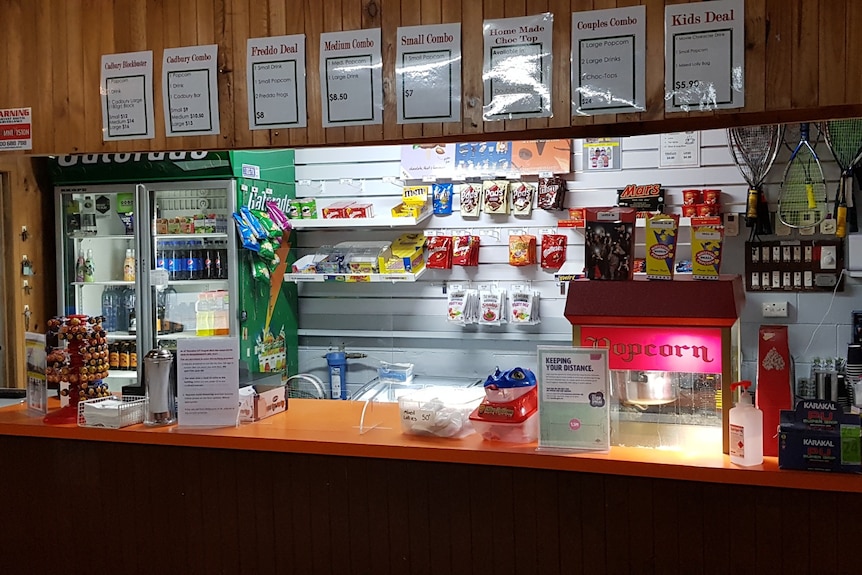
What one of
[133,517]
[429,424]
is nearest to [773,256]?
[429,424]

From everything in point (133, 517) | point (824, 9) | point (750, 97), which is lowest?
point (133, 517)

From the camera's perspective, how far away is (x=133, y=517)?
125 inches

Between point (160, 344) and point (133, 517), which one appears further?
point (160, 344)

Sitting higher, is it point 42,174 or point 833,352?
point 42,174

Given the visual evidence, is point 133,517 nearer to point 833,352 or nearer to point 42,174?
point 42,174

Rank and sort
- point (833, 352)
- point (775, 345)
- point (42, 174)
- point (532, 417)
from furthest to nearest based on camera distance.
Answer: point (42, 174) < point (833, 352) < point (532, 417) < point (775, 345)

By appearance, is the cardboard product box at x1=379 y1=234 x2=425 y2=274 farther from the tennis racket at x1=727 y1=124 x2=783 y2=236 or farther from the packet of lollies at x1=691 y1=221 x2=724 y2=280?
the packet of lollies at x1=691 y1=221 x2=724 y2=280

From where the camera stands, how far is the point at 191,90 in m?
2.96

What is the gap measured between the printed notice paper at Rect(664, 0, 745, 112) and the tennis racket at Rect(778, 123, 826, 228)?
2.83 metres

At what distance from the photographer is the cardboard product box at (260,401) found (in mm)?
3207

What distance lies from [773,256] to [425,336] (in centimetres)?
225

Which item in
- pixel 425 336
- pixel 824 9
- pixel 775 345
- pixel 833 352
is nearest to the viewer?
pixel 824 9

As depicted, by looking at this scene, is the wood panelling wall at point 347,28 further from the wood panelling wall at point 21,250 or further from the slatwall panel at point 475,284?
the wood panelling wall at point 21,250

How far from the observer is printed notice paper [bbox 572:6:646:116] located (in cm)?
252
